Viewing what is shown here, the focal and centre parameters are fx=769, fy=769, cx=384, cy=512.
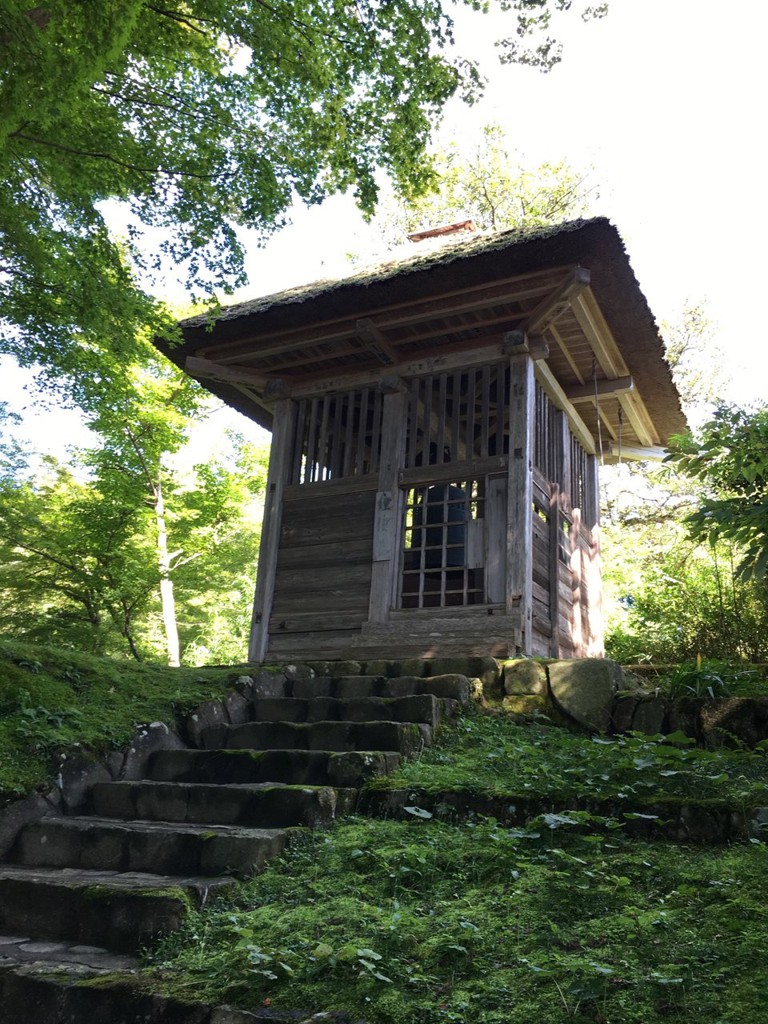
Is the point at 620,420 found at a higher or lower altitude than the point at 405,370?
higher

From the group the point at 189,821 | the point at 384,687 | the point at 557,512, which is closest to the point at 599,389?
the point at 557,512

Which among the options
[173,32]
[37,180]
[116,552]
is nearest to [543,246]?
[173,32]

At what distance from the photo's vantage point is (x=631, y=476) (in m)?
20.2

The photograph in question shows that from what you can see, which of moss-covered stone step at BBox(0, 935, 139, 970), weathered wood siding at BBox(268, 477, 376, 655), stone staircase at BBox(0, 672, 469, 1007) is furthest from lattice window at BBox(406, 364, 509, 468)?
moss-covered stone step at BBox(0, 935, 139, 970)

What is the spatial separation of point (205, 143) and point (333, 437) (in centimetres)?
353

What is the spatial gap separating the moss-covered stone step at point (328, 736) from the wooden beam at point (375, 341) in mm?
4707

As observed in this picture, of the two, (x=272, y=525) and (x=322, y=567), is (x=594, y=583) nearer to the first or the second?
(x=322, y=567)

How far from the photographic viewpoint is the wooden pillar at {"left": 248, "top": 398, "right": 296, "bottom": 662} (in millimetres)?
8961

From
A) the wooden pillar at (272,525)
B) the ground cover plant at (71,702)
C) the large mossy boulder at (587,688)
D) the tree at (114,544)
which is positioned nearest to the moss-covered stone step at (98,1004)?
the ground cover plant at (71,702)

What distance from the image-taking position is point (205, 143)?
7.64 meters

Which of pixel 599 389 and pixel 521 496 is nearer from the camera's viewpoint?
pixel 521 496

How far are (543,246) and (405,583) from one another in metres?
4.17

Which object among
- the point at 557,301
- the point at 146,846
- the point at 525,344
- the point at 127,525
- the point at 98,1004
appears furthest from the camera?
the point at 127,525

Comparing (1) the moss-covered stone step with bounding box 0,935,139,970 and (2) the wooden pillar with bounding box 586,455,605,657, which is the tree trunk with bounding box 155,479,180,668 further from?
(1) the moss-covered stone step with bounding box 0,935,139,970
